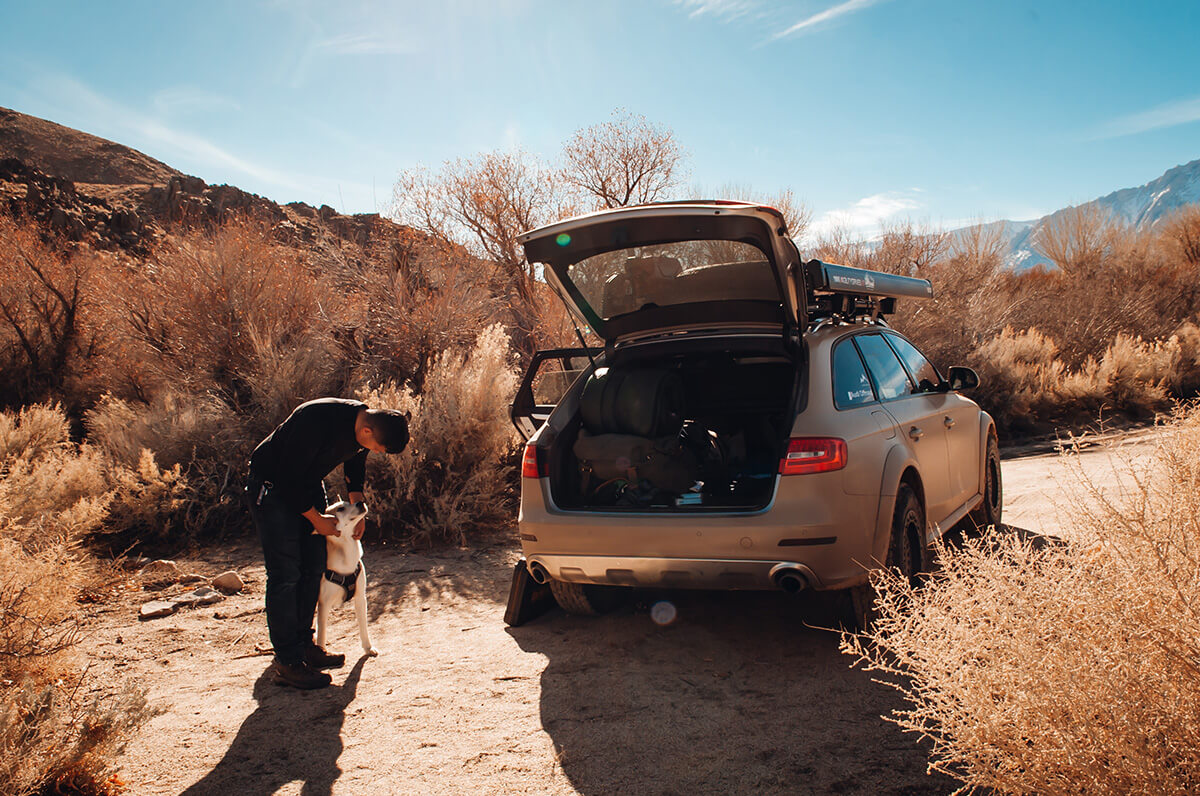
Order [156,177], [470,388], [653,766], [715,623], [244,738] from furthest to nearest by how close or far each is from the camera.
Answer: [156,177], [470,388], [715,623], [244,738], [653,766]

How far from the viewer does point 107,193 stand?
146 ft

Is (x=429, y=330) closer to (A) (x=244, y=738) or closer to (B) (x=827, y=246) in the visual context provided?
(A) (x=244, y=738)

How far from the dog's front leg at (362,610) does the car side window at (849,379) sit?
2.77 meters

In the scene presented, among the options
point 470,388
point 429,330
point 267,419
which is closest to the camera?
point 470,388

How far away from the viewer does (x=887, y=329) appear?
5555mm

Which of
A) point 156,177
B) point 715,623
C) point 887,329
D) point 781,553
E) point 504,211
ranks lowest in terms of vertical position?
point 715,623

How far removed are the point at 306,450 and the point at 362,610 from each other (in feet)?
3.39

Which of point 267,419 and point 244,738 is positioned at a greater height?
point 267,419

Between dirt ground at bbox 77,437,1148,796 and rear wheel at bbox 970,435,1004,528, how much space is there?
2054 millimetres

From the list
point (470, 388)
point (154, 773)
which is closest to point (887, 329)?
point (470, 388)

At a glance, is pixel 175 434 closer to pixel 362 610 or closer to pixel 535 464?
pixel 362 610

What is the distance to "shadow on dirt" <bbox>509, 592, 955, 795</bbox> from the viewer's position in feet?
9.65

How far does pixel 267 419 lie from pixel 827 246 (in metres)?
18.6

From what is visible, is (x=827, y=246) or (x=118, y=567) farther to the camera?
(x=827, y=246)
